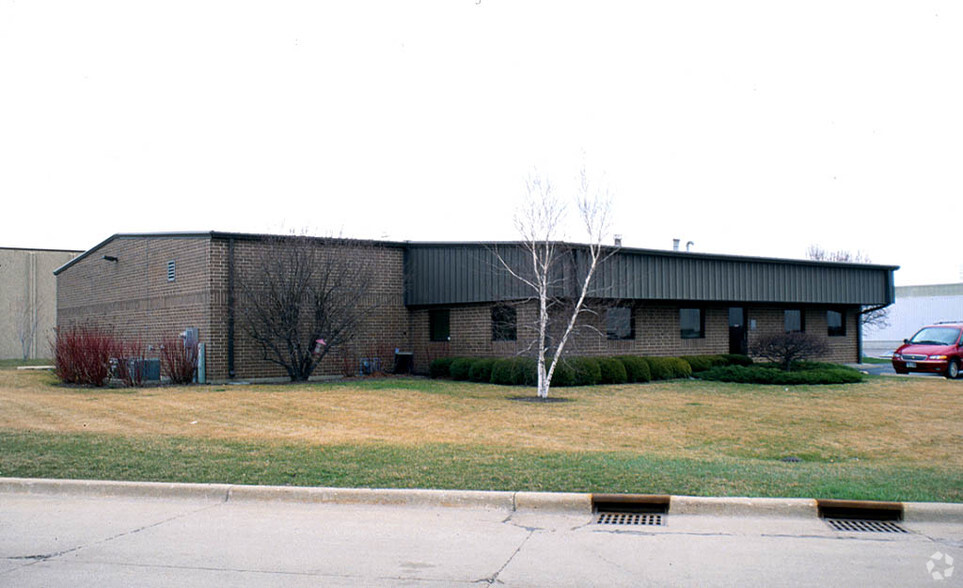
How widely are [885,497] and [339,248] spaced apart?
18.8 meters

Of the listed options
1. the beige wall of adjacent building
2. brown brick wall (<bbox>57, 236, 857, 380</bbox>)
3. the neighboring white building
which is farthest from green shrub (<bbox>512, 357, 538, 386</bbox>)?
the neighboring white building

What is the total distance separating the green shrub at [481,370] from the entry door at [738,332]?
10762mm

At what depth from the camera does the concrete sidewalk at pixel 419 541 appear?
20.9 feet

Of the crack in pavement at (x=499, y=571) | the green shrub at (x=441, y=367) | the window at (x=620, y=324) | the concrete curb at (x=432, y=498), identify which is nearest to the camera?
the crack in pavement at (x=499, y=571)

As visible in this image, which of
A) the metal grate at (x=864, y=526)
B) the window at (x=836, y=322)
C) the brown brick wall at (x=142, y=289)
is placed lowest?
the metal grate at (x=864, y=526)

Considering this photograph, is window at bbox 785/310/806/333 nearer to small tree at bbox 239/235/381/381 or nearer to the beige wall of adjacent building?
small tree at bbox 239/235/381/381

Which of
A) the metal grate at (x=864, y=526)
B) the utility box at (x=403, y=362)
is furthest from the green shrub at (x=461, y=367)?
the metal grate at (x=864, y=526)

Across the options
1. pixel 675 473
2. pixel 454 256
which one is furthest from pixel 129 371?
pixel 675 473

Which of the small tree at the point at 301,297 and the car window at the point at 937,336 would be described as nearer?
the small tree at the point at 301,297

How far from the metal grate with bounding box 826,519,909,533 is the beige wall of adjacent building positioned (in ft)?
149

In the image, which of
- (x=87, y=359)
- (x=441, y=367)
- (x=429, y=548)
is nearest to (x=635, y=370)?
(x=441, y=367)

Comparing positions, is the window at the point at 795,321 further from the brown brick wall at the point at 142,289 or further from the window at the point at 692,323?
the brown brick wall at the point at 142,289

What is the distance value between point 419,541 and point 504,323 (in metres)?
18.1

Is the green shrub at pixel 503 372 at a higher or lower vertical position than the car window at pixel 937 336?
lower
